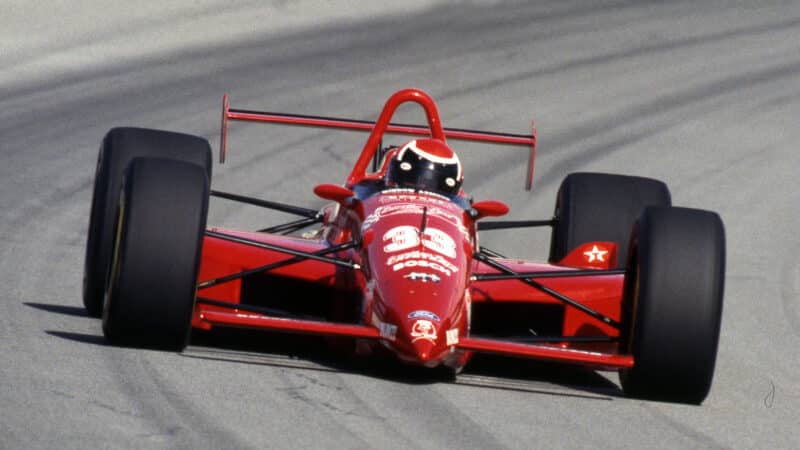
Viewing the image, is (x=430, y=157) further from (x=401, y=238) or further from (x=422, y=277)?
(x=422, y=277)

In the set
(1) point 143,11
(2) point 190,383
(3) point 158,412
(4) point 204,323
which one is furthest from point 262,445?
(1) point 143,11

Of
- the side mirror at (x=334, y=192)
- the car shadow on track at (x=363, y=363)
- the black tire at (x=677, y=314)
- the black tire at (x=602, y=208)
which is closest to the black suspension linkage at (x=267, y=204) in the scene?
the side mirror at (x=334, y=192)

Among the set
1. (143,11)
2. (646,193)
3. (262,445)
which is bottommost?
(262,445)

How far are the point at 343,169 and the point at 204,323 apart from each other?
9.59m

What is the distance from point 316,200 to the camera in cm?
1700

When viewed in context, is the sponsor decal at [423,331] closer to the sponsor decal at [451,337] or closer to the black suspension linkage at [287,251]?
the sponsor decal at [451,337]

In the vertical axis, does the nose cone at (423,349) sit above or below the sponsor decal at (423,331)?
below

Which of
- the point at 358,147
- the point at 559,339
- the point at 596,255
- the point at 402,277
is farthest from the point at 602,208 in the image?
the point at 358,147

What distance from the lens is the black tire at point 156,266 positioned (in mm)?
8688

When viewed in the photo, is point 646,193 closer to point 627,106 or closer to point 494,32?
point 627,106

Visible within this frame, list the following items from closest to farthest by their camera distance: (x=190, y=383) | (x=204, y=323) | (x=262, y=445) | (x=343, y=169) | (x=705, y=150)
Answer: (x=262, y=445)
(x=190, y=383)
(x=204, y=323)
(x=343, y=169)
(x=705, y=150)

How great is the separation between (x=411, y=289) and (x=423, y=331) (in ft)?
1.17

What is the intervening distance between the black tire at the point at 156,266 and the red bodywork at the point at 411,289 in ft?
0.64

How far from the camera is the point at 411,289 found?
891 centimetres
